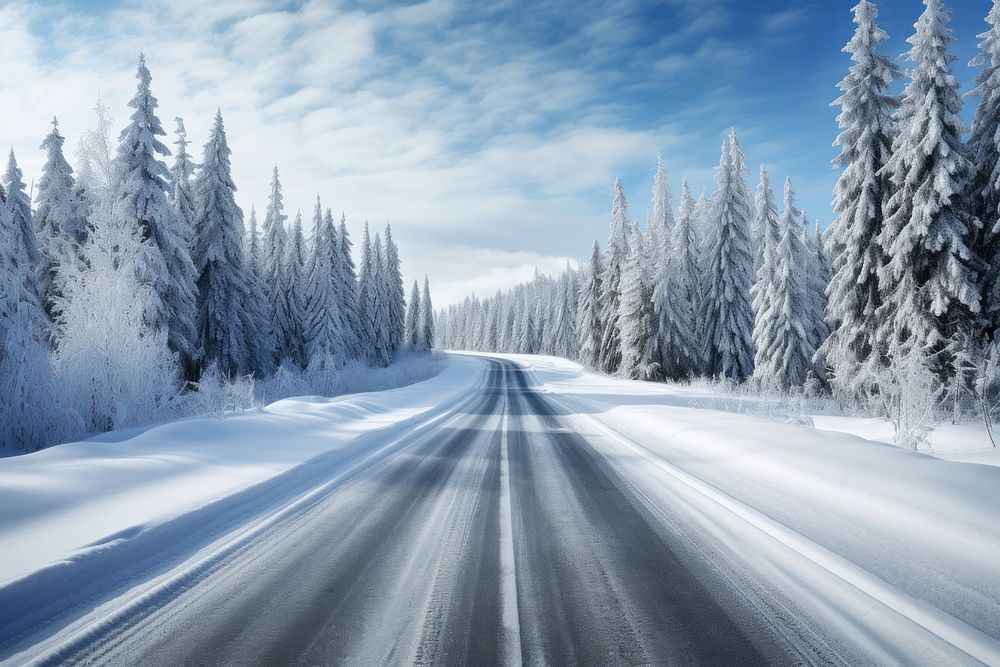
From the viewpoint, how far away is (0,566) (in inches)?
131

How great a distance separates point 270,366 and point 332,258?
17.3m

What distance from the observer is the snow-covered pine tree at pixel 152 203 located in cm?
2142

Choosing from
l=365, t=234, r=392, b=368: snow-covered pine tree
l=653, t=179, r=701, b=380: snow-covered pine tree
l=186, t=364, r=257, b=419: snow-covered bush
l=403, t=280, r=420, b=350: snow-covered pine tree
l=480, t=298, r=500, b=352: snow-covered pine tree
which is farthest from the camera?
l=480, t=298, r=500, b=352: snow-covered pine tree

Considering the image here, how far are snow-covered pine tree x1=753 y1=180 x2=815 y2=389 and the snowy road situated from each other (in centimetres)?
2462

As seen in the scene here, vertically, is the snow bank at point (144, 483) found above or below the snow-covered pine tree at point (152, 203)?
below

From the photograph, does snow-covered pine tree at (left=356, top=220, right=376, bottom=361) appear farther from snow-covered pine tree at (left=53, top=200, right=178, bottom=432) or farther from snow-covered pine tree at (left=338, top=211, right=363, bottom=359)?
snow-covered pine tree at (left=53, top=200, right=178, bottom=432)

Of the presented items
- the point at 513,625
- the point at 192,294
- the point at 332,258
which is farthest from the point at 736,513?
the point at 332,258

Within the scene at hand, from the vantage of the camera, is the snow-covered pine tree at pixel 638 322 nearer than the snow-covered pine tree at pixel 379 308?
Yes

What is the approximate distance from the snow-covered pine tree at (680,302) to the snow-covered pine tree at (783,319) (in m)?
7.59

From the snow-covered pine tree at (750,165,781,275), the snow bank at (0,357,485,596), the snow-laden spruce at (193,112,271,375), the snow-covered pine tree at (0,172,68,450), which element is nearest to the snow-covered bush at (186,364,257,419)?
the snow bank at (0,357,485,596)

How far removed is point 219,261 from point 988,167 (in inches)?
1295

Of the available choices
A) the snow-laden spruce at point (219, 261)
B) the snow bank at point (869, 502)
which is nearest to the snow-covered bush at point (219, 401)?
the snow bank at point (869, 502)

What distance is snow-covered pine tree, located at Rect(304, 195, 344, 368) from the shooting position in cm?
3914

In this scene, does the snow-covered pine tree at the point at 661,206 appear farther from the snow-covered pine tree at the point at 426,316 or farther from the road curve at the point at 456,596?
the snow-covered pine tree at the point at 426,316
